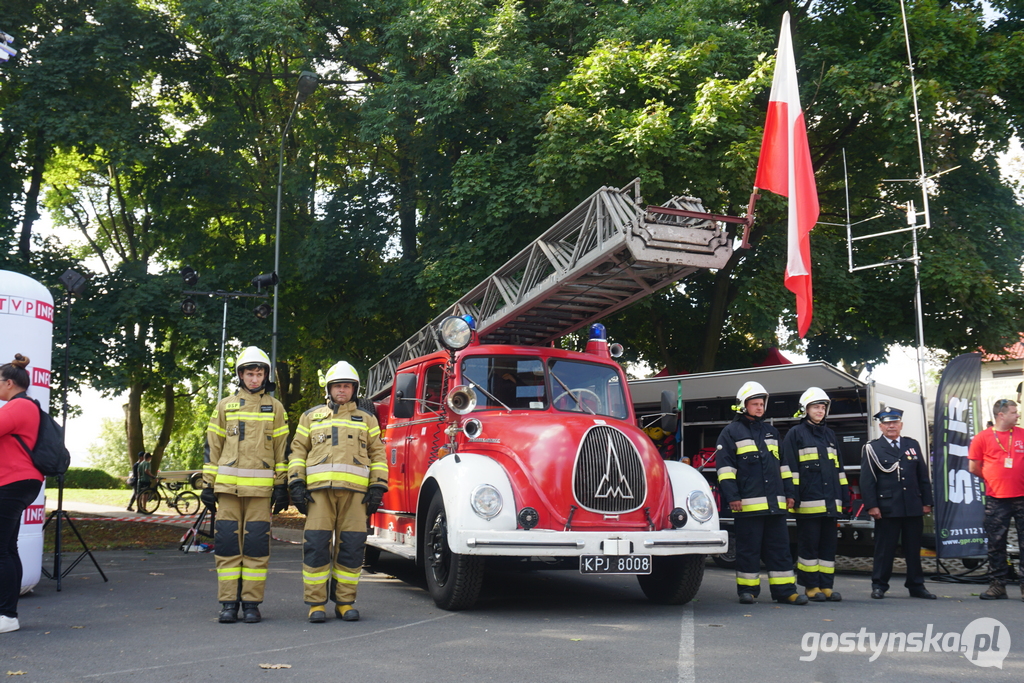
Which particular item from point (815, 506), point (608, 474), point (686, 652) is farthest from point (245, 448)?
point (815, 506)

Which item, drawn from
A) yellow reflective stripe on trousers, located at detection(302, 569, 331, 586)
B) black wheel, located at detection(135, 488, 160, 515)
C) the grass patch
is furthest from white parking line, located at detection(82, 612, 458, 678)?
black wheel, located at detection(135, 488, 160, 515)

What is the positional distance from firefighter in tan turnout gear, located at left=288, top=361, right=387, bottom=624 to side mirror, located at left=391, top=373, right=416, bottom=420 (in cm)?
188

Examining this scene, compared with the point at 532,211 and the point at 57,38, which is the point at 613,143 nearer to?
the point at 532,211

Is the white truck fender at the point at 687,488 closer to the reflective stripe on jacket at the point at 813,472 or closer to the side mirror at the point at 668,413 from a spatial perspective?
the side mirror at the point at 668,413

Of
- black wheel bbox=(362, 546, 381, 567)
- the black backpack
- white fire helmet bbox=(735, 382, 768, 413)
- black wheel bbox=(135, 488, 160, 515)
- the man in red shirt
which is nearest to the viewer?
the black backpack

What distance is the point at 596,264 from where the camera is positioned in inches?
345

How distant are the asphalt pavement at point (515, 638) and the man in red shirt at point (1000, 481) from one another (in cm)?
47

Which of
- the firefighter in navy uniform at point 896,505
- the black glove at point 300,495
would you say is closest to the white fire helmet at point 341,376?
the black glove at point 300,495

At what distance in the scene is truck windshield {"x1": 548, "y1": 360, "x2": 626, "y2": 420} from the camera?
8.66m

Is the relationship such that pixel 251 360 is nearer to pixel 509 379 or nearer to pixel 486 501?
pixel 486 501

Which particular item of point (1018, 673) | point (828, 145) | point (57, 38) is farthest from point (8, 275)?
point (828, 145)

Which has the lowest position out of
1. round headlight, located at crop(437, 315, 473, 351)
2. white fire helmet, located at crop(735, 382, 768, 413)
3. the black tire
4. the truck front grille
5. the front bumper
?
the black tire

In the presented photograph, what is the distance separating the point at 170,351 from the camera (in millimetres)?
20922

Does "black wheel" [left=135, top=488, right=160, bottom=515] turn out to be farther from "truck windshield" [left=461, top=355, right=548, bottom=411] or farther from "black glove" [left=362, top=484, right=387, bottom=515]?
"black glove" [left=362, top=484, right=387, bottom=515]
